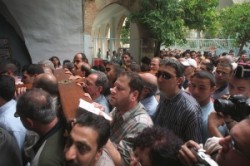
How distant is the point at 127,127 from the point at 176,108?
61 cm

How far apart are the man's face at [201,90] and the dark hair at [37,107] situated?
1.63 meters

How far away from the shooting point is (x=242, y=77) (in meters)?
3.46

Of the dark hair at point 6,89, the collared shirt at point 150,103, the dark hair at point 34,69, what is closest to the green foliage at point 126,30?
the dark hair at point 34,69

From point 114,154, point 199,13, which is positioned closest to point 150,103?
point 114,154

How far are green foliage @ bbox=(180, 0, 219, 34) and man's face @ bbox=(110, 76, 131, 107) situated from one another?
32.0 feet

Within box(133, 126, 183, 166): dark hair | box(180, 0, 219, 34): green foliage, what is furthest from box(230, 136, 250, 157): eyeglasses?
box(180, 0, 219, 34): green foliage

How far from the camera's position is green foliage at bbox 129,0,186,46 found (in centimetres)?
1171

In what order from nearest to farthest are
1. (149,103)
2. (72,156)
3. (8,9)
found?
(72,156), (149,103), (8,9)

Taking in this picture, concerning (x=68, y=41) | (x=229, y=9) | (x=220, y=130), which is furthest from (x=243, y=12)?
(x=220, y=130)

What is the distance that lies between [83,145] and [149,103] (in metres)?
2.21

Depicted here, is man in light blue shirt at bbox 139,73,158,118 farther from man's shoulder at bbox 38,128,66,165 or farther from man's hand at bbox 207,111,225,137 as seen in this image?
man's shoulder at bbox 38,128,66,165

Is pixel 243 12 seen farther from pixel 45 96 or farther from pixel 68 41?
pixel 45 96

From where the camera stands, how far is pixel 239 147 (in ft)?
5.53

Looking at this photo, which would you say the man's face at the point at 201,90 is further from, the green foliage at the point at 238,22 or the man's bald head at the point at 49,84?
the green foliage at the point at 238,22
